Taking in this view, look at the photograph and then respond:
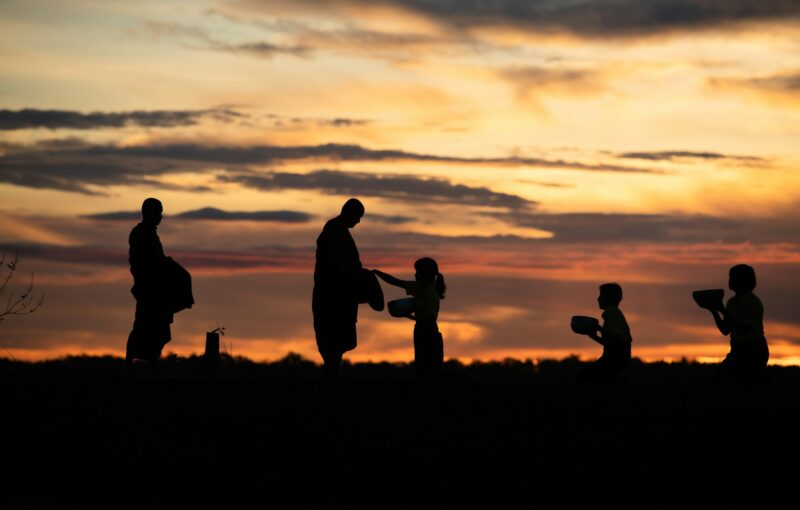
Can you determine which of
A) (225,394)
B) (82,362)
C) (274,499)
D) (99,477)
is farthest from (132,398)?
(82,362)

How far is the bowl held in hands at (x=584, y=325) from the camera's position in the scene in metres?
21.3

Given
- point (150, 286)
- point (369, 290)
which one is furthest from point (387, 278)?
point (150, 286)

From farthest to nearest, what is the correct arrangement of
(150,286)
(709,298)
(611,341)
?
(150,286) < (611,341) < (709,298)

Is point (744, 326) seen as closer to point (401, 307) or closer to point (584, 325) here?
point (584, 325)

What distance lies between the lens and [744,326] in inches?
789

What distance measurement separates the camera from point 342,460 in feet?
47.6

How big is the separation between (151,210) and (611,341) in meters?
7.76

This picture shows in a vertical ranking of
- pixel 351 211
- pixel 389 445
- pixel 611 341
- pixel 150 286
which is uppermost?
pixel 351 211

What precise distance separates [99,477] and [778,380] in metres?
14.7

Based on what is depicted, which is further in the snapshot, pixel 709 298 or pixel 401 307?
pixel 401 307

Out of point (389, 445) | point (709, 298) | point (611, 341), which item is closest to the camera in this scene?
point (389, 445)

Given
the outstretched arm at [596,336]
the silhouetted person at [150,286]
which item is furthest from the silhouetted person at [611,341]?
the silhouetted person at [150,286]

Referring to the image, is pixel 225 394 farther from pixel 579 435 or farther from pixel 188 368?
pixel 188 368

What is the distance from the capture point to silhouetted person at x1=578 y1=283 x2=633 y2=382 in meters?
20.9
